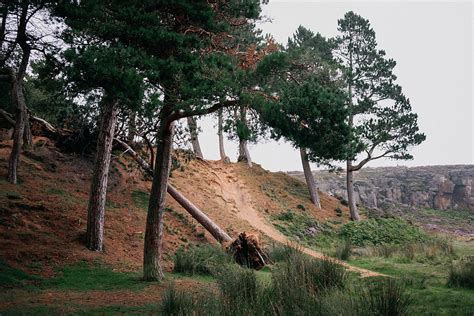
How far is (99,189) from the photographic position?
13.3 m

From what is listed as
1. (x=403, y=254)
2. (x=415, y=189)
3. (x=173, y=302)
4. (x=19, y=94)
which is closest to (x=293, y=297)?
(x=173, y=302)

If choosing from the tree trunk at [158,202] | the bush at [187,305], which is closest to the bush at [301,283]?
the bush at [187,305]

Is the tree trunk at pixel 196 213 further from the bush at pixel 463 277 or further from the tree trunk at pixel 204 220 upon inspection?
the bush at pixel 463 277

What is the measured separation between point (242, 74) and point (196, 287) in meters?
5.27

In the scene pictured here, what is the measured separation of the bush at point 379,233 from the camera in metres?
23.9

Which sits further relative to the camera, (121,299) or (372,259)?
(372,259)

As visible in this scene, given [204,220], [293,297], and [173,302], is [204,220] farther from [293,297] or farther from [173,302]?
[293,297]

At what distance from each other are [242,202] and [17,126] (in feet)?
46.3

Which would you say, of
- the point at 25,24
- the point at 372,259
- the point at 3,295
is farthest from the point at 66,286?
the point at 372,259

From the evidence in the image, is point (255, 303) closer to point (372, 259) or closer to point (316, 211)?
point (372, 259)

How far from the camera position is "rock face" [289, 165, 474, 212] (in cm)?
4538

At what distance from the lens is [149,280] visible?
36.2 feet

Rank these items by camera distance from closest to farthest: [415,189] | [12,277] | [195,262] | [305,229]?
[12,277]
[195,262]
[305,229]
[415,189]

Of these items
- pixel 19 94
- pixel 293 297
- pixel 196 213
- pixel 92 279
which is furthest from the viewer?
pixel 196 213
